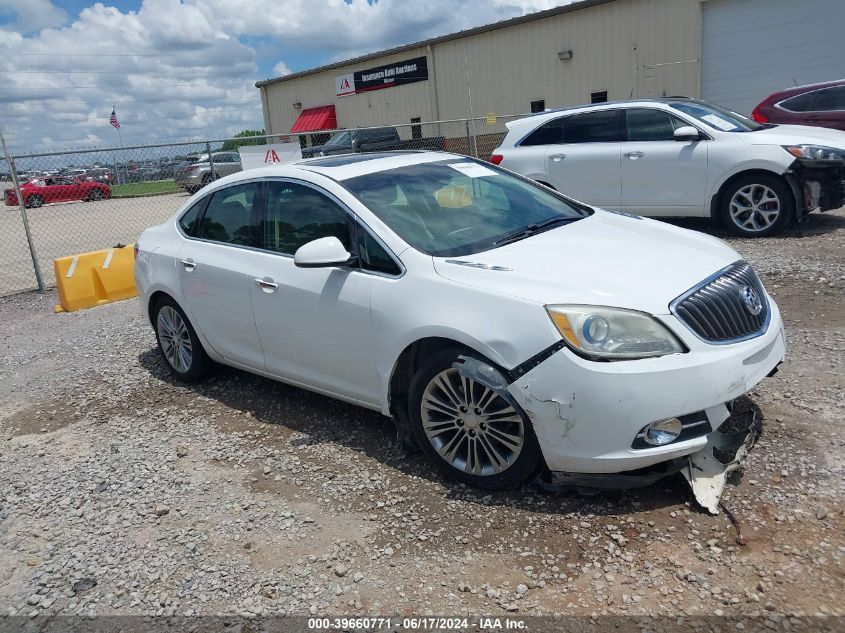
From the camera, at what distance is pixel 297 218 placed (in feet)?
14.6

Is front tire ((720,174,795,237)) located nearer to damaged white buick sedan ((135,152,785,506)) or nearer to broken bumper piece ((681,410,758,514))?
damaged white buick sedan ((135,152,785,506))

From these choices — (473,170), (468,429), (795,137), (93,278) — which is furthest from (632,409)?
(93,278)

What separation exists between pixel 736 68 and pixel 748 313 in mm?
18245

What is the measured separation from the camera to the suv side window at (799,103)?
1147cm

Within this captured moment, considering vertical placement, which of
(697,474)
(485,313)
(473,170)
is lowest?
(697,474)

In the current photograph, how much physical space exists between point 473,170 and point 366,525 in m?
2.50

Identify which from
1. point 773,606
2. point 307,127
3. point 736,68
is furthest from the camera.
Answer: point 307,127

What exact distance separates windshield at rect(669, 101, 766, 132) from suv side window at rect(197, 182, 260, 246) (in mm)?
6201

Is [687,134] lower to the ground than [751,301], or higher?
higher

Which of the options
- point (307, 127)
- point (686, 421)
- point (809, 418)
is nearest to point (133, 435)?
point (686, 421)

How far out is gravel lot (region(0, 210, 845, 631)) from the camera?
9.09ft

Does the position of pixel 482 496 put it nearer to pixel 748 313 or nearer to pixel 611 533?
pixel 611 533

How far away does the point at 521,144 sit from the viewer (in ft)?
32.9

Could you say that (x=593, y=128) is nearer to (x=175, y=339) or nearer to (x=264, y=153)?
(x=264, y=153)
